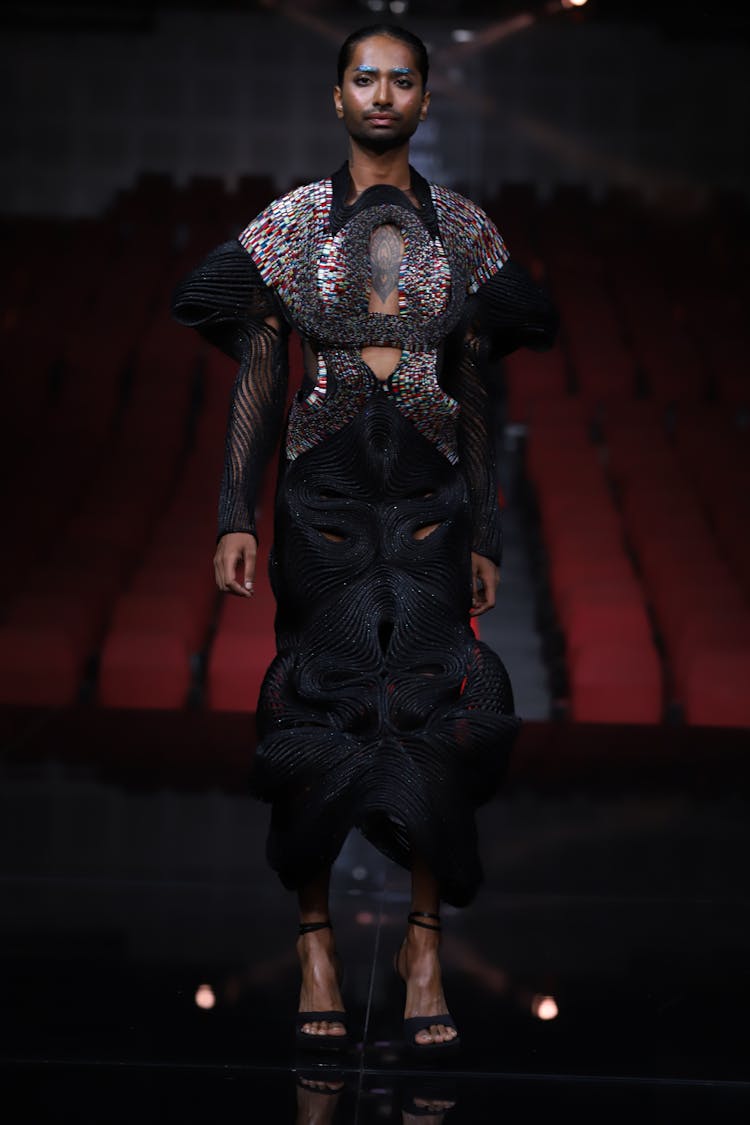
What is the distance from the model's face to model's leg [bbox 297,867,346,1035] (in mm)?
842

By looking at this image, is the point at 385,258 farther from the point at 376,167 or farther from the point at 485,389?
the point at 485,389

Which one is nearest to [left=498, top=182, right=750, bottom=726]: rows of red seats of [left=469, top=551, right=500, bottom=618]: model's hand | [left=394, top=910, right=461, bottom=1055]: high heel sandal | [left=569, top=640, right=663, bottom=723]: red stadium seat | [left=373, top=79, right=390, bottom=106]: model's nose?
[left=569, top=640, right=663, bottom=723]: red stadium seat

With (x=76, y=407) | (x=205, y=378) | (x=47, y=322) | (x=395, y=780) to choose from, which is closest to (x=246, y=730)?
(x=395, y=780)

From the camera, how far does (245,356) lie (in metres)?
1.89

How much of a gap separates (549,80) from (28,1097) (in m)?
7.97

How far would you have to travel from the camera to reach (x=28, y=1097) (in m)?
1.54

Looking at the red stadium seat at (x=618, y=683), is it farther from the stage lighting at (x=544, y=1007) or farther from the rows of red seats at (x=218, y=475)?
the stage lighting at (x=544, y=1007)

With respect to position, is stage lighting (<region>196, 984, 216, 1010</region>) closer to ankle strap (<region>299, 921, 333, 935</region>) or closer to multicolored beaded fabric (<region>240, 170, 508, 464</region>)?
ankle strap (<region>299, 921, 333, 935</region>)

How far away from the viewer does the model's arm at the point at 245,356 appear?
1.86m

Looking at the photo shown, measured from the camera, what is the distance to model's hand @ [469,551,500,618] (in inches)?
76.4

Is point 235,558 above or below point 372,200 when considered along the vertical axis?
below

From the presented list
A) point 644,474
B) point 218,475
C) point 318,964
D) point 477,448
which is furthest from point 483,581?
point 218,475

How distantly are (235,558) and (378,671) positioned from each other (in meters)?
0.22

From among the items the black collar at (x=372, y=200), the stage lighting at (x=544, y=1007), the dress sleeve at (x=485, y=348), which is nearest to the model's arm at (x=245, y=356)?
the black collar at (x=372, y=200)
